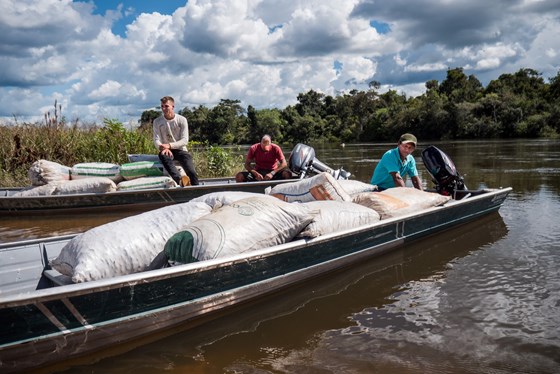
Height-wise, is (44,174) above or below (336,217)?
above

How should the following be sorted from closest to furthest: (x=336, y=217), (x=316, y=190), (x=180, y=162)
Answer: (x=336, y=217) < (x=316, y=190) < (x=180, y=162)

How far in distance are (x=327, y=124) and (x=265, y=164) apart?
6985 cm

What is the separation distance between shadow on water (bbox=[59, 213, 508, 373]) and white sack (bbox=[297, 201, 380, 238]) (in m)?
0.52

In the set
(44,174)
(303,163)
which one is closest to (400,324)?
(303,163)

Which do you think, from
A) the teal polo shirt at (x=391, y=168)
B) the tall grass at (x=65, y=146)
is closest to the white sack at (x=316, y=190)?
the teal polo shirt at (x=391, y=168)

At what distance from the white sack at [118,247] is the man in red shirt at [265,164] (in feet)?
17.9

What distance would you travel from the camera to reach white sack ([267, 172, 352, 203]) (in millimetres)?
5402

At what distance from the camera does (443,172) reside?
7.51m

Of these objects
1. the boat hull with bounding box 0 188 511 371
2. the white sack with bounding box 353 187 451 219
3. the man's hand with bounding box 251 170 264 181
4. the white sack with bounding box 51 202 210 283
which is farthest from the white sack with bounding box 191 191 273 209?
the man's hand with bounding box 251 170 264 181

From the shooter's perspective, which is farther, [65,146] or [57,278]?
[65,146]

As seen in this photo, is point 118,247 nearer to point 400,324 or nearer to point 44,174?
point 400,324

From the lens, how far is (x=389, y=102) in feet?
243

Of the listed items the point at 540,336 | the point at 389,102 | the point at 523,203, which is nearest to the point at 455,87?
the point at 389,102

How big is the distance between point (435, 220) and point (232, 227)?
128 inches
